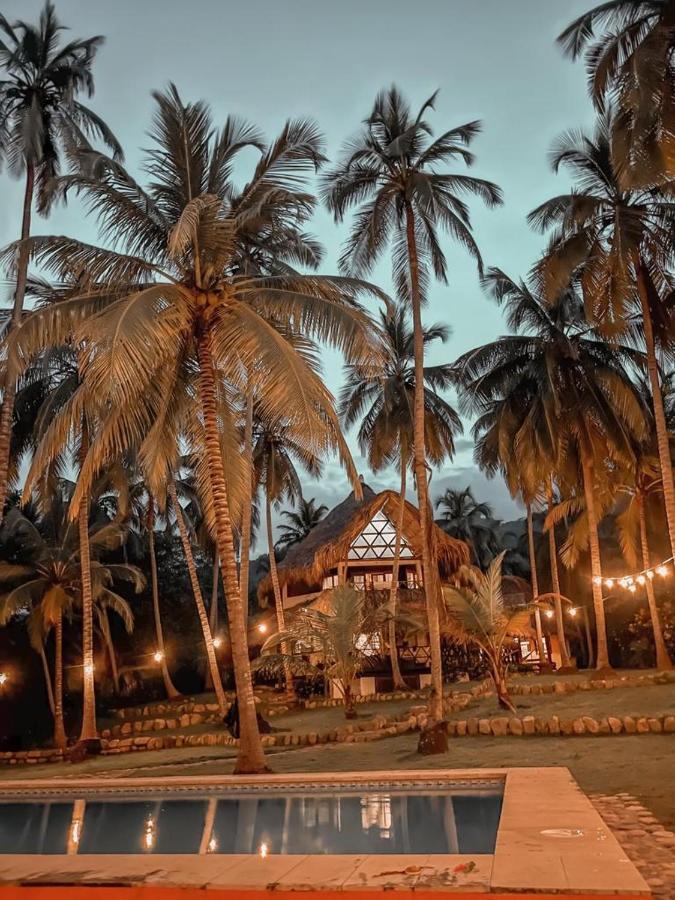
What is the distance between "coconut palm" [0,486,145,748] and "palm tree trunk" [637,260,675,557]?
14159 mm

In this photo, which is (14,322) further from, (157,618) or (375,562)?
(375,562)

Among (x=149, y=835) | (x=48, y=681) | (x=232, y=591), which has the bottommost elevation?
(x=149, y=835)

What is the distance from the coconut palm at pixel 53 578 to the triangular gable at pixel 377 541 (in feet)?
23.1

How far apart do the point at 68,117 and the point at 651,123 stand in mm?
10987

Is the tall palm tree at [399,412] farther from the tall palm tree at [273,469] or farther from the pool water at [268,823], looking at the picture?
the pool water at [268,823]

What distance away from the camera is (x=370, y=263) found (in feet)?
42.9

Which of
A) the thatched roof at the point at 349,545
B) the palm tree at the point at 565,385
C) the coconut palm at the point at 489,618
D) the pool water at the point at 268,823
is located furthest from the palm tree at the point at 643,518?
the pool water at the point at 268,823

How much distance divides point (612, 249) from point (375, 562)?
549 inches

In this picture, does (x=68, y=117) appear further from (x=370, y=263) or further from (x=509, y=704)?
(x=509, y=704)

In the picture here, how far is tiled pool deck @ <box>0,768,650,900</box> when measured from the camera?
3.40 m

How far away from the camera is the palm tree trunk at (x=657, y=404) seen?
1292 centimetres

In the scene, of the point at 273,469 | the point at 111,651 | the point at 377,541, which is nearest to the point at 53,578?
the point at 111,651

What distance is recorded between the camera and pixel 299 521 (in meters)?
37.1

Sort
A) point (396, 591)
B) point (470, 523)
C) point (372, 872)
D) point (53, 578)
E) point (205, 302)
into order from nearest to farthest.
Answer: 1. point (372, 872)
2. point (205, 302)
3. point (53, 578)
4. point (396, 591)
5. point (470, 523)
